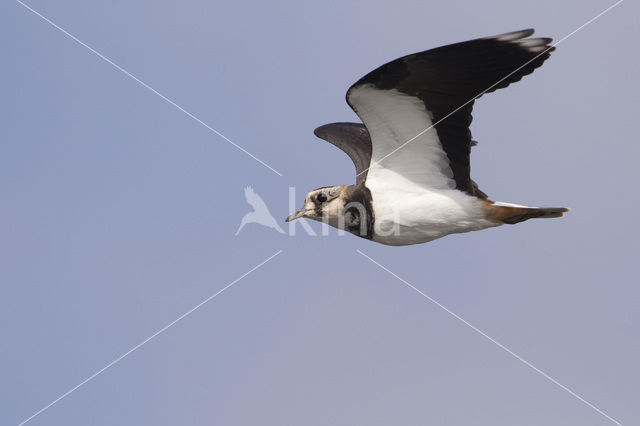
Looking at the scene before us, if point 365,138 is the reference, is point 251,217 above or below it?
below

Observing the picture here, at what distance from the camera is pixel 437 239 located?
10047 mm

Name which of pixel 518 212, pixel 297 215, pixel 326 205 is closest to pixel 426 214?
pixel 518 212

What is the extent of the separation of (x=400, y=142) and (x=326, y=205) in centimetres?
118

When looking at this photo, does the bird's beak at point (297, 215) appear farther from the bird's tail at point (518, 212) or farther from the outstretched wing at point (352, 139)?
the bird's tail at point (518, 212)

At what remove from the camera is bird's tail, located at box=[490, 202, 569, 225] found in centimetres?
924

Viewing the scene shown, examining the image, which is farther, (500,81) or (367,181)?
(367,181)

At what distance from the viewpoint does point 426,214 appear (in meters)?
9.62

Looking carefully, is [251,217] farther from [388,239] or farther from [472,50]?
[472,50]

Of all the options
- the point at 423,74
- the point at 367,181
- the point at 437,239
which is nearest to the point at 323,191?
the point at 367,181

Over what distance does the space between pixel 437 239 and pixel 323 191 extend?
4.62ft

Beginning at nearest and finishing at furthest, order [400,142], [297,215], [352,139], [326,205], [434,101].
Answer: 1. [434,101]
2. [400,142]
3. [326,205]
4. [297,215]
5. [352,139]

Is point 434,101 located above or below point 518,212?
above

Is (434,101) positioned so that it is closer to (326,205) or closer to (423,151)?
(423,151)

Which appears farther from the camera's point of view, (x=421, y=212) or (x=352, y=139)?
(x=352, y=139)
